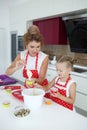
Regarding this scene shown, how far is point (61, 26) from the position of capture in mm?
3357

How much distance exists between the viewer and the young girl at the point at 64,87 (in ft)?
4.51

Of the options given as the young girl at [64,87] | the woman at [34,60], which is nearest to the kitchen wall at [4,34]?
the woman at [34,60]

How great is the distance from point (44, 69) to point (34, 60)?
0.14 metres

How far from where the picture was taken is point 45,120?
1.08 meters

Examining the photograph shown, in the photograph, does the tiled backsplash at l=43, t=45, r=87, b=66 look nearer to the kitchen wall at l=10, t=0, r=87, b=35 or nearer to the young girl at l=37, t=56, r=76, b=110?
the kitchen wall at l=10, t=0, r=87, b=35

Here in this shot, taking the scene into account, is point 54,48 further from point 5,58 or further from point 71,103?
point 71,103

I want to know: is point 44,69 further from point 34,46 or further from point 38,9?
point 38,9

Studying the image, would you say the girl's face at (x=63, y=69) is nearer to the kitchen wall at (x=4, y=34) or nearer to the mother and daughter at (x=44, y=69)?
the mother and daughter at (x=44, y=69)

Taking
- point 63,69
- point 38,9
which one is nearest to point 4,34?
point 38,9

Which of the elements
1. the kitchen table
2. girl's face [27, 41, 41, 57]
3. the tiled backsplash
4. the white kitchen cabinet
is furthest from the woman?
the tiled backsplash

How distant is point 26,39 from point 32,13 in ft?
7.66

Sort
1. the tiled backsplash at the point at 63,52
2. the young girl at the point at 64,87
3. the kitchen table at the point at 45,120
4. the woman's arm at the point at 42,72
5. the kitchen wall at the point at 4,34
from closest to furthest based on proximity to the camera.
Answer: the kitchen table at the point at 45,120, the young girl at the point at 64,87, the woman's arm at the point at 42,72, the tiled backsplash at the point at 63,52, the kitchen wall at the point at 4,34

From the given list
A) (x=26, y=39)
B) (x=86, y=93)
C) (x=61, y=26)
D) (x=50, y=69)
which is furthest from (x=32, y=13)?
(x=26, y=39)

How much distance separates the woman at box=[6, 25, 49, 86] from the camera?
1.55 m
